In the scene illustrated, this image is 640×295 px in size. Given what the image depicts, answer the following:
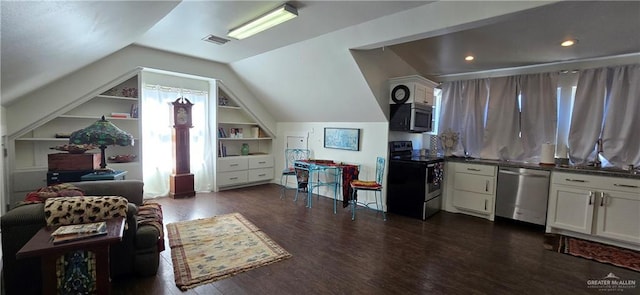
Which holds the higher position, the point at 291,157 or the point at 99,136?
the point at 99,136

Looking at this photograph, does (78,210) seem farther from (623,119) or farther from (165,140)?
(623,119)

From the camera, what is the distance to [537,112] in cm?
424

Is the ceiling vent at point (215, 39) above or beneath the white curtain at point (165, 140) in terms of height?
above

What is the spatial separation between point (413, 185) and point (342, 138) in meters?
1.55

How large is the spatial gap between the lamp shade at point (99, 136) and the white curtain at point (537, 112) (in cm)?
556

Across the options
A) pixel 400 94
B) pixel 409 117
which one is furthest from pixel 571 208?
pixel 400 94

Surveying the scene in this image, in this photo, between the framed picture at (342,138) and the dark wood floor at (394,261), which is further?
the framed picture at (342,138)

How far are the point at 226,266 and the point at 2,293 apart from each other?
1.47 meters

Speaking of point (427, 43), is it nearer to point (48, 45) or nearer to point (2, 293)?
point (48, 45)

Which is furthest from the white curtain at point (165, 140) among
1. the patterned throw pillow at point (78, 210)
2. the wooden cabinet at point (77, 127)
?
the patterned throw pillow at point (78, 210)

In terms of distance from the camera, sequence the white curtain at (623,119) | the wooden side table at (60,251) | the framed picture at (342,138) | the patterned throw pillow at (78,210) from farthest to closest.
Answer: the framed picture at (342,138)
the white curtain at (623,119)
the patterned throw pillow at (78,210)
the wooden side table at (60,251)

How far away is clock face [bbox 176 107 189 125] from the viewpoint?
4.81 meters

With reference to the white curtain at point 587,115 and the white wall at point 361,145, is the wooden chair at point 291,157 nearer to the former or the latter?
the white wall at point 361,145

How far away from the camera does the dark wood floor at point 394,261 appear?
7.49ft
